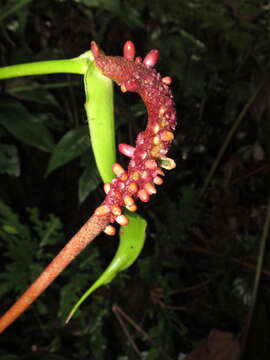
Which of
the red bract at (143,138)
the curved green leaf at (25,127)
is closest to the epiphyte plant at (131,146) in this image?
the red bract at (143,138)

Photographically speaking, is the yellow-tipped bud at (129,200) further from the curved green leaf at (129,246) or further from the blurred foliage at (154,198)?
the blurred foliage at (154,198)

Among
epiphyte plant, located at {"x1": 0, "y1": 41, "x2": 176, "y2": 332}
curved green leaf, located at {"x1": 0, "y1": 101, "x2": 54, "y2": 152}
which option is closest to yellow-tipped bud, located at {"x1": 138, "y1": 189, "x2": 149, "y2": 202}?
epiphyte plant, located at {"x1": 0, "y1": 41, "x2": 176, "y2": 332}

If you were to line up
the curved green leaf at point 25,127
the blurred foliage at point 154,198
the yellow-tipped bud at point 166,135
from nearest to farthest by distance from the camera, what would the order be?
the yellow-tipped bud at point 166,135
the curved green leaf at point 25,127
the blurred foliage at point 154,198

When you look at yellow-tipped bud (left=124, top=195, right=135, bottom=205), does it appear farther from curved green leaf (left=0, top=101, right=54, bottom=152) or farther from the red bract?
curved green leaf (left=0, top=101, right=54, bottom=152)

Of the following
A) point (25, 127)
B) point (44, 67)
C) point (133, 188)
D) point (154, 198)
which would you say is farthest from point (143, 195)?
point (154, 198)

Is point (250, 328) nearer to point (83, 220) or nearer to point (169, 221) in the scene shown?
point (169, 221)

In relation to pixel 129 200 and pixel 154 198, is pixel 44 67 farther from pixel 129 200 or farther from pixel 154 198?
pixel 154 198

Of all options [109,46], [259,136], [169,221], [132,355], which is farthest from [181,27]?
[132,355]
